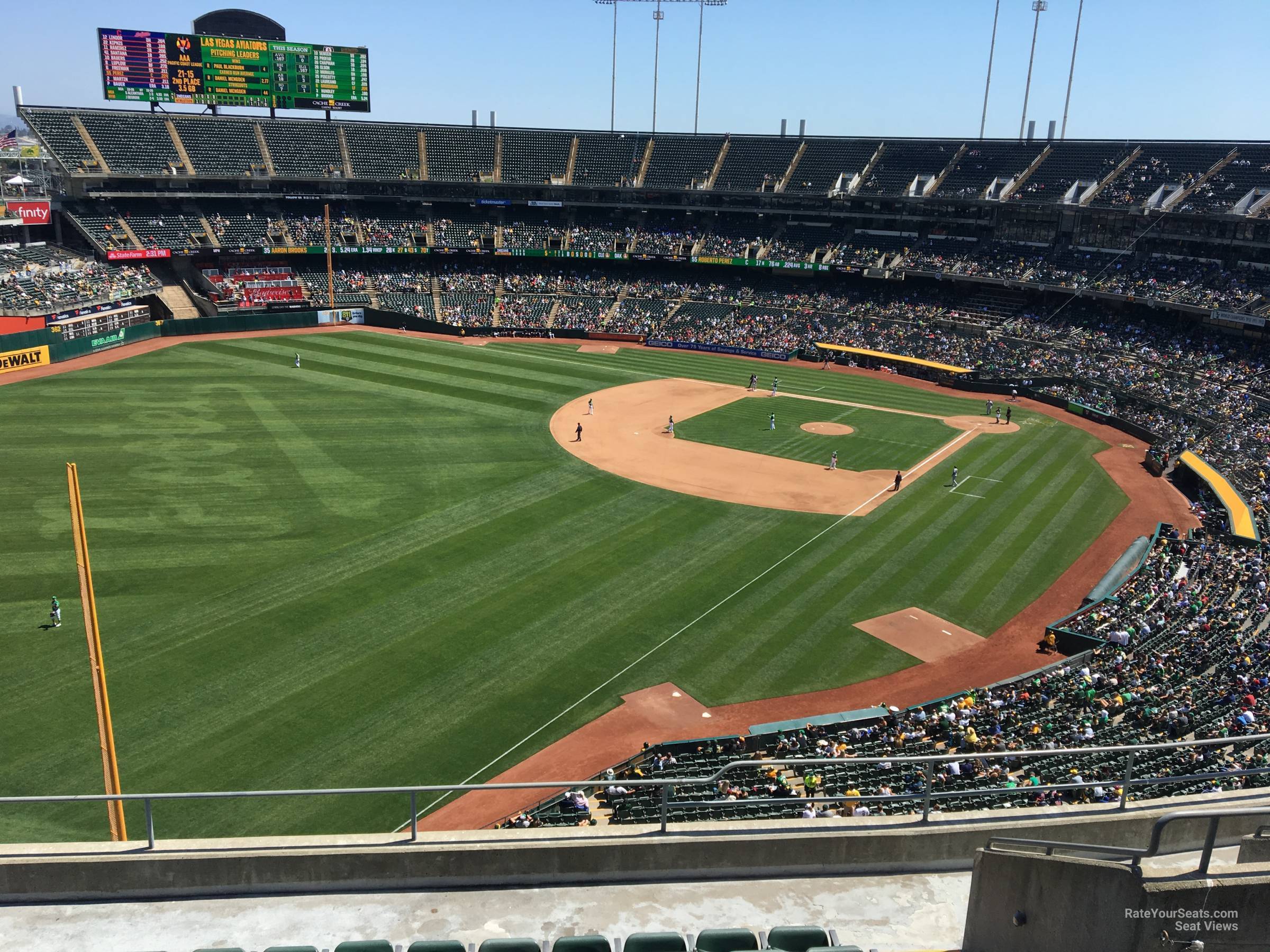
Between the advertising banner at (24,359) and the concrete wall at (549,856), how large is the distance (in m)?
61.9

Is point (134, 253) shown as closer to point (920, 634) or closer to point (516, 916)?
point (920, 634)

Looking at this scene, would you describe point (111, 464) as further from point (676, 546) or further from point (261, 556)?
point (676, 546)

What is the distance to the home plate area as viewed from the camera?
92.2 feet

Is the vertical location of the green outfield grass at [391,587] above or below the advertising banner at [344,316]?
below

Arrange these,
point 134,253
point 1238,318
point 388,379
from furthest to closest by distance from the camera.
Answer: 1. point 134,253
2. point 388,379
3. point 1238,318

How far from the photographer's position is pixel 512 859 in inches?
345

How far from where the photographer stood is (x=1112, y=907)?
703cm

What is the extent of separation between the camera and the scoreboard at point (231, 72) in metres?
79.8

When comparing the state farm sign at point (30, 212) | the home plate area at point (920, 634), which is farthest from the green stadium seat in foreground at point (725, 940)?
the state farm sign at point (30, 212)

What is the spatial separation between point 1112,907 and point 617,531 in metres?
29.6

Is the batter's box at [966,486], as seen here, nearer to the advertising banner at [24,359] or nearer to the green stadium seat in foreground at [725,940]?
the green stadium seat in foreground at [725,940]

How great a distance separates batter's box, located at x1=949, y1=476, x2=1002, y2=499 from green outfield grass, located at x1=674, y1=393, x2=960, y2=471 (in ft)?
9.72

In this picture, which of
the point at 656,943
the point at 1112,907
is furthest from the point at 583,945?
the point at 1112,907

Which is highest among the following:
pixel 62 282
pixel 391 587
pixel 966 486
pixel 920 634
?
pixel 62 282
